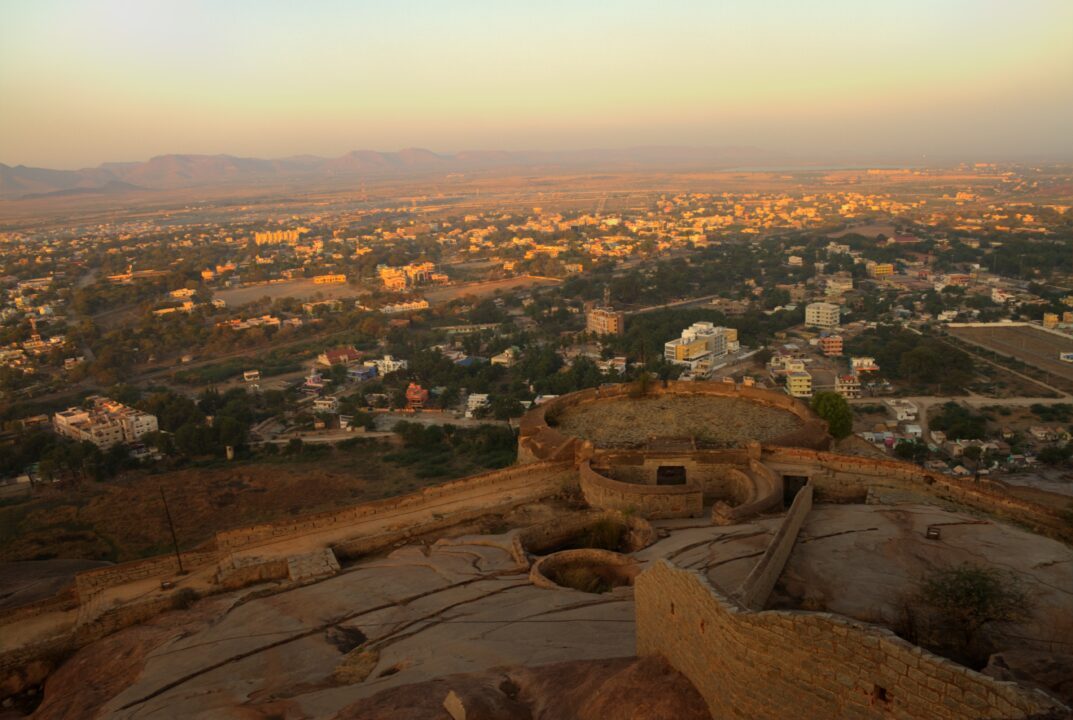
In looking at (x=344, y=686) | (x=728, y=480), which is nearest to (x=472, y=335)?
(x=728, y=480)

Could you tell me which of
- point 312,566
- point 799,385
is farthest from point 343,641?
point 799,385

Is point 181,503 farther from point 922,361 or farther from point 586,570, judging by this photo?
point 922,361

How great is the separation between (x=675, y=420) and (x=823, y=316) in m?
29.4

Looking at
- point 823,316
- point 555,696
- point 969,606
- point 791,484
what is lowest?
point 823,316

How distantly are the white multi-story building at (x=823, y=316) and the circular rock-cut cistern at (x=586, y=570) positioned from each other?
35292 millimetres

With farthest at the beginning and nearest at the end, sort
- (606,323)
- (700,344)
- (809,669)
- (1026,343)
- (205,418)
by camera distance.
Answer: (606,323), (1026,343), (700,344), (205,418), (809,669)

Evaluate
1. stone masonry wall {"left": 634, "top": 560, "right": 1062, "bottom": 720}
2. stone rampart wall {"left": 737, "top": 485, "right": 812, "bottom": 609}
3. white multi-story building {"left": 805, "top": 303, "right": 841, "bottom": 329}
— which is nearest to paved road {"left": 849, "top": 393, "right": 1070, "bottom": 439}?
white multi-story building {"left": 805, "top": 303, "right": 841, "bottom": 329}

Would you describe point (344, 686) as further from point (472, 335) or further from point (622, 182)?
point (622, 182)

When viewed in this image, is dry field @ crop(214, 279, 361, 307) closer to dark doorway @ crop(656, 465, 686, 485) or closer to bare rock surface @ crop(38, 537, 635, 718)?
dark doorway @ crop(656, 465, 686, 485)

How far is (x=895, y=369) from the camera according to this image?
3344 centimetres

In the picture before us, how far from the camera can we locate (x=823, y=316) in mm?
43156

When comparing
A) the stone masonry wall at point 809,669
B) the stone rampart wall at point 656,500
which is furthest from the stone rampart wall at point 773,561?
the stone rampart wall at point 656,500

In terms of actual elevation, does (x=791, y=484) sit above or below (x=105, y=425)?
above

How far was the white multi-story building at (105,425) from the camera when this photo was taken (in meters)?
27.4
